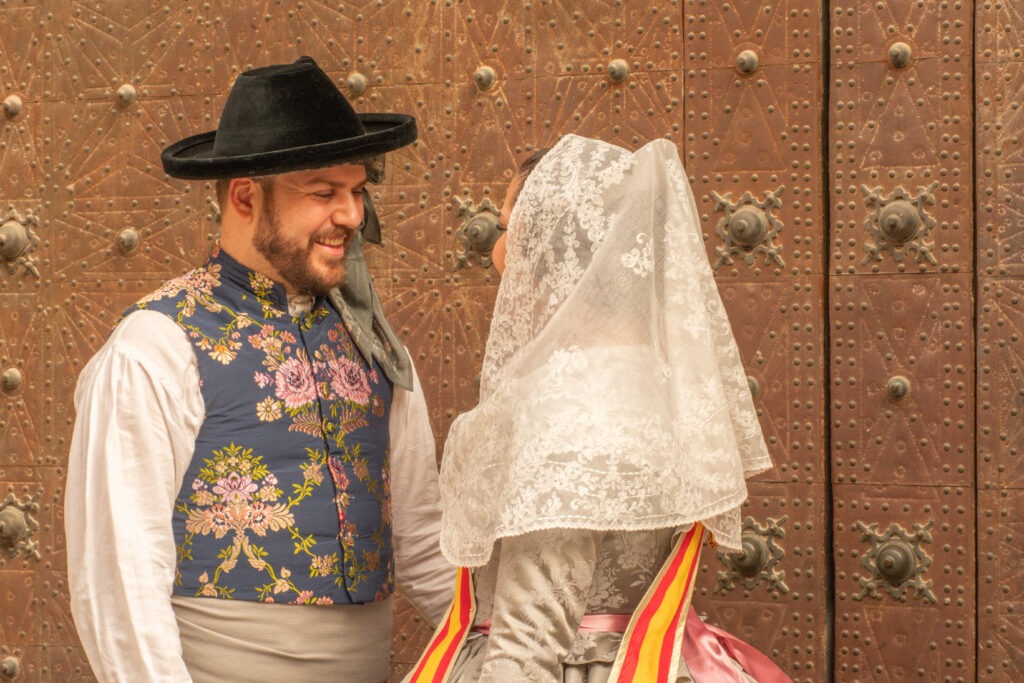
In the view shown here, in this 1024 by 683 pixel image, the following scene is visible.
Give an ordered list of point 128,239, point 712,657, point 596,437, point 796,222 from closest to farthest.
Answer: point 596,437 → point 712,657 → point 796,222 → point 128,239

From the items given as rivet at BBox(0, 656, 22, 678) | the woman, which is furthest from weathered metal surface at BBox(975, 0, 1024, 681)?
rivet at BBox(0, 656, 22, 678)

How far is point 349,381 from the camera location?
223cm

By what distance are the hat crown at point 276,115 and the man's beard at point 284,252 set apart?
9cm

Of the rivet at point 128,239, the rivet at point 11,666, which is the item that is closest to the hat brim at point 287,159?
the rivet at point 128,239

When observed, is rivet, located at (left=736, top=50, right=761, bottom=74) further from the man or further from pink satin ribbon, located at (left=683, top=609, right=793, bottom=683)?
pink satin ribbon, located at (left=683, top=609, right=793, bottom=683)

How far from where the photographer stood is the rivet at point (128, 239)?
3420mm

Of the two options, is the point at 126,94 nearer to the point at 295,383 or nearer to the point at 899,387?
the point at 295,383

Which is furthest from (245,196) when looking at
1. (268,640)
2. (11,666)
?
(11,666)

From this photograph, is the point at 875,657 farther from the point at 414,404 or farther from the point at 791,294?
the point at 414,404

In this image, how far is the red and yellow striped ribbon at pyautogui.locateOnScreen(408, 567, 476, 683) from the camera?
1908 millimetres

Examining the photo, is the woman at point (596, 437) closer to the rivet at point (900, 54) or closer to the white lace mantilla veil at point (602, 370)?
the white lace mantilla veil at point (602, 370)

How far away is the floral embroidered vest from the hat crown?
203 millimetres

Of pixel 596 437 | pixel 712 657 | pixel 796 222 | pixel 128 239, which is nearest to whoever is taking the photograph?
pixel 596 437

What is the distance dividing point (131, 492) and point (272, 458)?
239 millimetres
